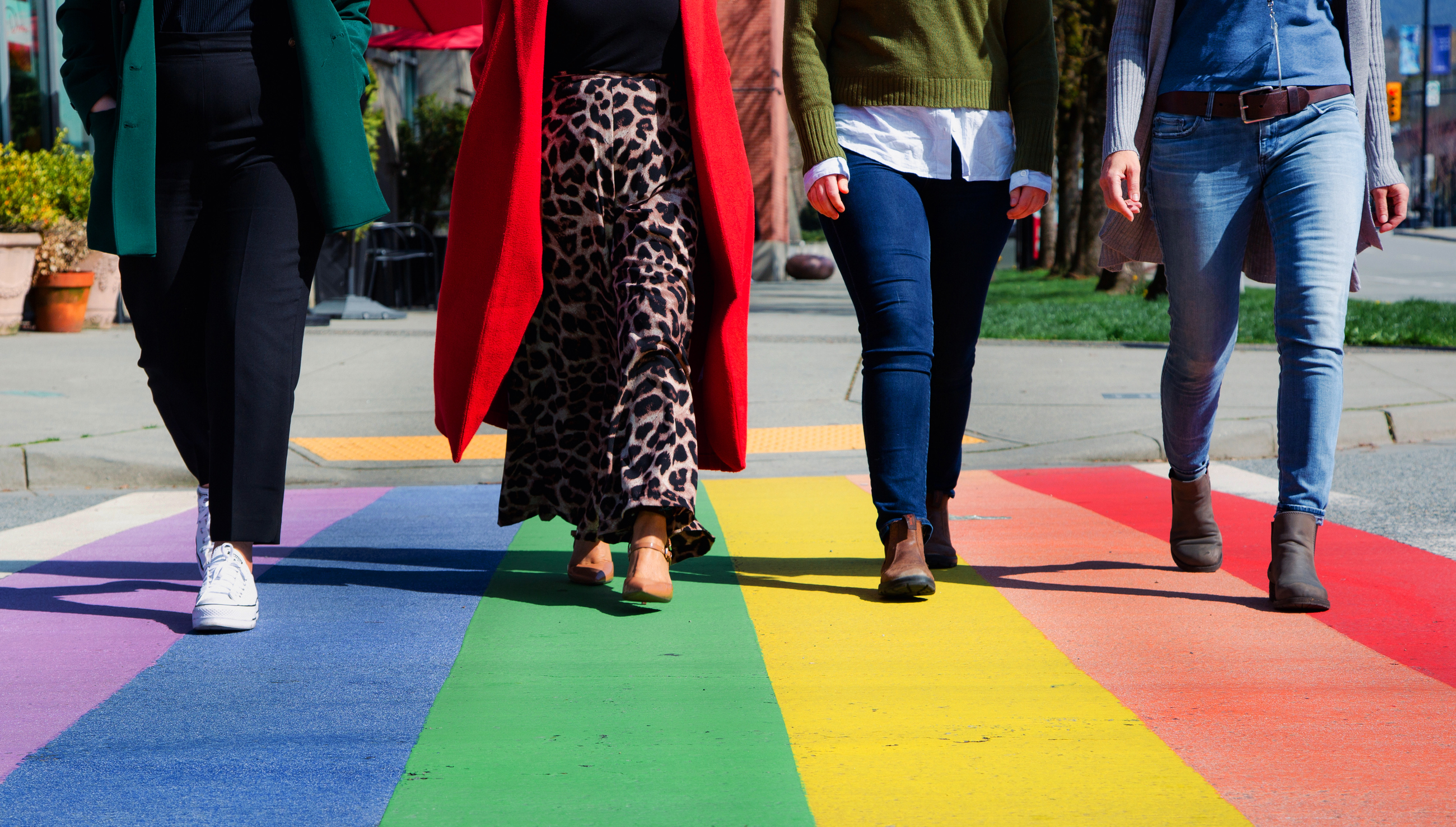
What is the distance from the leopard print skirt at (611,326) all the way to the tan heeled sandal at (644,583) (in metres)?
0.07

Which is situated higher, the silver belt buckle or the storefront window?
the storefront window

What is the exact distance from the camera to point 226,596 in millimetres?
3400

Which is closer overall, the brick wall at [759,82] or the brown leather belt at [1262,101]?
the brown leather belt at [1262,101]

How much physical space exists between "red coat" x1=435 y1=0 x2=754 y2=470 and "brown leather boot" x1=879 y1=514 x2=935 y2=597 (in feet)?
1.58

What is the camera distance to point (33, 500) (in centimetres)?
578

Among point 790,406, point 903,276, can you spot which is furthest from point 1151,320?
point 903,276

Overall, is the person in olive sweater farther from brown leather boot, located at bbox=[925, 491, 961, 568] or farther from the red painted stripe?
the red painted stripe

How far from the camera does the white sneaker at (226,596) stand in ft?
11.1

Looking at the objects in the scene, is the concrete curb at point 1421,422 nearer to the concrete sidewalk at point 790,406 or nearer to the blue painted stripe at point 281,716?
the concrete sidewalk at point 790,406

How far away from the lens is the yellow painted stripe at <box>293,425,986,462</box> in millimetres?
6414

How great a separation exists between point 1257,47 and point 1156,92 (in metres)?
0.28

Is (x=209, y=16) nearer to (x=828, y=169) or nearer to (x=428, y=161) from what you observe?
(x=828, y=169)

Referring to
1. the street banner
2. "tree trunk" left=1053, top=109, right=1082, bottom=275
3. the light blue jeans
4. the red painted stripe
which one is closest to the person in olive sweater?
the light blue jeans

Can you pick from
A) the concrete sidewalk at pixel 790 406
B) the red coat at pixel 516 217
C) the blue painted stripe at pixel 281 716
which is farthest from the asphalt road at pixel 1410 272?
the blue painted stripe at pixel 281 716
